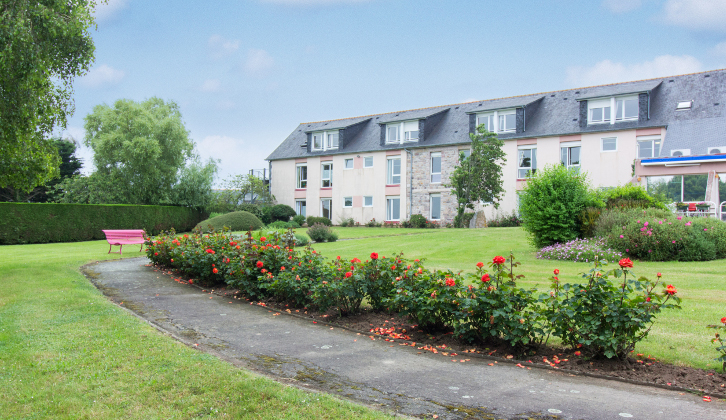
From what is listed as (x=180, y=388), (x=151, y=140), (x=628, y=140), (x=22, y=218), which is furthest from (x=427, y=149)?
(x=180, y=388)

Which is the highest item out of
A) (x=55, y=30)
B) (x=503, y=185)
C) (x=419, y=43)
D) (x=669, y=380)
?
(x=419, y=43)

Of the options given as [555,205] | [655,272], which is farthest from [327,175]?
[655,272]

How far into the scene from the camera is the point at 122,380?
399cm

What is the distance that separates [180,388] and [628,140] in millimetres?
27887

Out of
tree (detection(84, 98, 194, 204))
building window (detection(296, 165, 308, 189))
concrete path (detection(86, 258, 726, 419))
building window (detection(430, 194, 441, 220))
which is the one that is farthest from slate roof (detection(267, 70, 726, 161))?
concrete path (detection(86, 258, 726, 419))

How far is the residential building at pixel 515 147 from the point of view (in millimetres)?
23141

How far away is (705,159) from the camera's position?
59.2ft

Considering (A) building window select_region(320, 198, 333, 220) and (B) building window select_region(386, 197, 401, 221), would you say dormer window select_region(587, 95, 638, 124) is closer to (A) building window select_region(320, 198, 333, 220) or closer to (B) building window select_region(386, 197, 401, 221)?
(B) building window select_region(386, 197, 401, 221)

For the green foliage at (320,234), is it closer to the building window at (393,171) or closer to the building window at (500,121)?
the building window at (393,171)

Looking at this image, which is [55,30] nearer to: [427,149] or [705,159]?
[705,159]

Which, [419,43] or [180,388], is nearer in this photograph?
[180,388]

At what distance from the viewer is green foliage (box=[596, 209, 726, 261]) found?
41.2 ft

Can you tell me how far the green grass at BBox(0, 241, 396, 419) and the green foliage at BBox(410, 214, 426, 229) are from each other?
2533 centimetres

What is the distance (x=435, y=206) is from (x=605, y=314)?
91.6 ft
